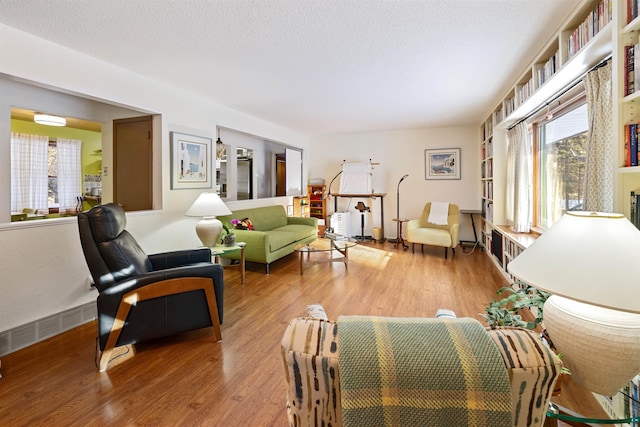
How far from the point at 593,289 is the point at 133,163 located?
433 centimetres

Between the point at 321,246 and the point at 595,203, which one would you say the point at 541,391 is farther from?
the point at 321,246

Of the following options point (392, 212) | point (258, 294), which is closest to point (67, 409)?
point (258, 294)

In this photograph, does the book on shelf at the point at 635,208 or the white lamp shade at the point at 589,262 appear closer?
the white lamp shade at the point at 589,262

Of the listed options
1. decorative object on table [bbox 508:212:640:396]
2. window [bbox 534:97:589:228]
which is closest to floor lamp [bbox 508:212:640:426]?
decorative object on table [bbox 508:212:640:396]

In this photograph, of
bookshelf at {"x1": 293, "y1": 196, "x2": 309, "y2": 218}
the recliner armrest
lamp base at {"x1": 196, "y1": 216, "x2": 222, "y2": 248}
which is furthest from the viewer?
bookshelf at {"x1": 293, "y1": 196, "x2": 309, "y2": 218}

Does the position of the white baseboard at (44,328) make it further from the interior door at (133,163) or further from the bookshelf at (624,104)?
the bookshelf at (624,104)

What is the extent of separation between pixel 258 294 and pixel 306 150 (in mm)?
4429

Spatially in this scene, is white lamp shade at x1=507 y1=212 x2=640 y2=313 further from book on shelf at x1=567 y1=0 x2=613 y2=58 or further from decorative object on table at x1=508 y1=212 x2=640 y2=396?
book on shelf at x1=567 y1=0 x2=613 y2=58

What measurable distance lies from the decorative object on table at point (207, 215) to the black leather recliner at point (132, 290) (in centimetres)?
100

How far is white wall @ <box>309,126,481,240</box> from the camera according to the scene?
6082mm

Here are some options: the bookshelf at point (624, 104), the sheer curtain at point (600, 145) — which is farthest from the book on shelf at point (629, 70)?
the sheer curtain at point (600, 145)

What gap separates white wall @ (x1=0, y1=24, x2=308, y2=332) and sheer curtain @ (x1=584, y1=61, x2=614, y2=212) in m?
3.84

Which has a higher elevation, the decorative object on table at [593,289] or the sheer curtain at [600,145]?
the sheer curtain at [600,145]

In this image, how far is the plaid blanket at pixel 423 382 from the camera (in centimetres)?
62
